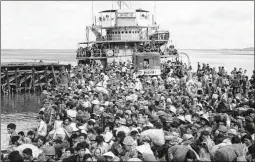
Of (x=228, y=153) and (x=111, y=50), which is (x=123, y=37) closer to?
(x=111, y=50)

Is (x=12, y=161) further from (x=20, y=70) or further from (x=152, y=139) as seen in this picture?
(x=20, y=70)

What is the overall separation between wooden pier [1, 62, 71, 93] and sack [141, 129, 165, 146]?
91.8 feet

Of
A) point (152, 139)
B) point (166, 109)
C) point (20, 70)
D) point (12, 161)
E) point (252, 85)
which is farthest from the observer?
point (20, 70)

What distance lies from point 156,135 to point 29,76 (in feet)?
98.4

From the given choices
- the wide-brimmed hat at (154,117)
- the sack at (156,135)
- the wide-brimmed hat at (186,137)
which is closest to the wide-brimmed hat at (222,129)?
the wide-brimmed hat at (186,137)

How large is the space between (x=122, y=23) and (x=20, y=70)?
46.2ft

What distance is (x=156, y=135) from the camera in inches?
372

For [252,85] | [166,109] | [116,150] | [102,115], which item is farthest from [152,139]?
[252,85]

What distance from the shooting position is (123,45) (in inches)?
1786

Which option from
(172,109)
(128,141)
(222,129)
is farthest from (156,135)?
(172,109)

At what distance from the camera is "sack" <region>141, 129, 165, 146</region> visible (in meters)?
9.37

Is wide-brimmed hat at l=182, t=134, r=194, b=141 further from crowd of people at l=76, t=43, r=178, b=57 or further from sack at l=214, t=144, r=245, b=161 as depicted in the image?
crowd of people at l=76, t=43, r=178, b=57

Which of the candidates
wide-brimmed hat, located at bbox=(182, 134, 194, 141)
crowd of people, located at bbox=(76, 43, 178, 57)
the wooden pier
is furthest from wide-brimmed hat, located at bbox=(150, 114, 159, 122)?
crowd of people, located at bbox=(76, 43, 178, 57)

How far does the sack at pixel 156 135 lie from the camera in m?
9.37
